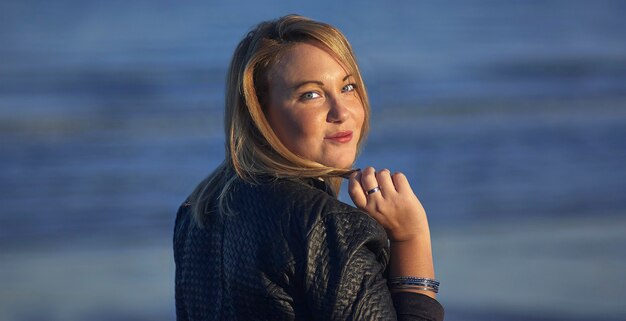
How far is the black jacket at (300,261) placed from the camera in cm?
118

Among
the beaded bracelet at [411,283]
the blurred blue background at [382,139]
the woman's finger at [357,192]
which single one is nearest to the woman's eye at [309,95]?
the woman's finger at [357,192]

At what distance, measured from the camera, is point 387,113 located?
4625 mm

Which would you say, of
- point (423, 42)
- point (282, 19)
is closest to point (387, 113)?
point (423, 42)

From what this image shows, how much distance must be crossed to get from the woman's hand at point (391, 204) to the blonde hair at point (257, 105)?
52 millimetres

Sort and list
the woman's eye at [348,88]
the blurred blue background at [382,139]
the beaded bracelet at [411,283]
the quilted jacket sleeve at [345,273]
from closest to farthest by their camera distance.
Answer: the quilted jacket sleeve at [345,273] → the beaded bracelet at [411,283] → the woman's eye at [348,88] → the blurred blue background at [382,139]

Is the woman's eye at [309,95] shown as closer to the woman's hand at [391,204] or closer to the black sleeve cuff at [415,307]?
the woman's hand at [391,204]

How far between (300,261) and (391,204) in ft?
0.53

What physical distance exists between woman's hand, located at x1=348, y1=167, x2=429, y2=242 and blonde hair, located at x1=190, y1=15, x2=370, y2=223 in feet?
0.17

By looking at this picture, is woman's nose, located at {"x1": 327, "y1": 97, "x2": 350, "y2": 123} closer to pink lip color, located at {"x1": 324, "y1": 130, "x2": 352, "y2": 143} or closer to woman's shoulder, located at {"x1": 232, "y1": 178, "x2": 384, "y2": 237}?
pink lip color, located at {"x1": 324, "y1": 130, "x2": 352, "y2": 143}

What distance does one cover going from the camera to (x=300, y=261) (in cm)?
119

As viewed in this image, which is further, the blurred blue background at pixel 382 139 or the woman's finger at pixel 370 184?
the blurred blue background at pixel 382 139

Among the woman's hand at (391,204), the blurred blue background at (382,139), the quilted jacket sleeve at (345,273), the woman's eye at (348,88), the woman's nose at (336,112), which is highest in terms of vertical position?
the blurred blue background at (382,139)

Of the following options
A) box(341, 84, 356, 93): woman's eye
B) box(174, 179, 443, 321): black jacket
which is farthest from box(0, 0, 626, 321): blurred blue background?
box(174, 179, 443, 321): black jacket

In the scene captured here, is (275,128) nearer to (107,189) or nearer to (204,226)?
(204,226)
